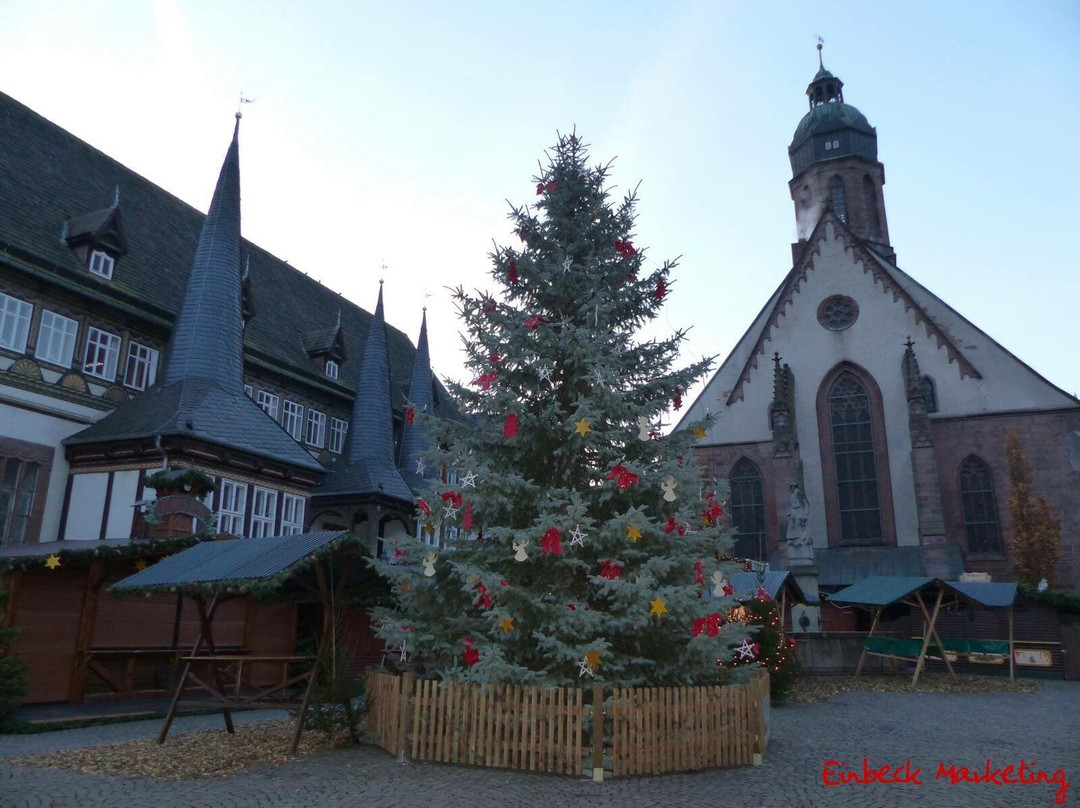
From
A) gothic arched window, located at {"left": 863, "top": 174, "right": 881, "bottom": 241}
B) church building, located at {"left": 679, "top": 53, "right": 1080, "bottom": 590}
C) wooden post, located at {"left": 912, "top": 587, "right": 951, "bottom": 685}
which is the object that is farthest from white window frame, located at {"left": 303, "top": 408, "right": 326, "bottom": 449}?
gothic arched window, located at {"left": 863, "top": 174, "right": 881, "bottom": 241}

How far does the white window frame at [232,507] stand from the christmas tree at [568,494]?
445 inches

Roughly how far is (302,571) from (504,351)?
395cm

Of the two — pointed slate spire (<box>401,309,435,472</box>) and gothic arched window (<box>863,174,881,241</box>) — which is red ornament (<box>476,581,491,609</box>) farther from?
gothic arched window (<box>863,174,881,241</box>)

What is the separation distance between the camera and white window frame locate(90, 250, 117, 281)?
2230 cm

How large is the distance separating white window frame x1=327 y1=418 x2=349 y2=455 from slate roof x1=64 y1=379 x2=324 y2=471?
6705mm

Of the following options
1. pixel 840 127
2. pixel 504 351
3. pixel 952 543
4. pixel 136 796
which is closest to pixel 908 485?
pixel 952 543

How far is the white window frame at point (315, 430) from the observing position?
96.2 feet

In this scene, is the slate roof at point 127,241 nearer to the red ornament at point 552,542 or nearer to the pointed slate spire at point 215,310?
the pointed slate spire at point 215,310

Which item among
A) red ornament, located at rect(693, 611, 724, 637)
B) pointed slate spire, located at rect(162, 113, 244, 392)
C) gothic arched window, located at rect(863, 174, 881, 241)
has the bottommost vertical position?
red ornament, located at rect(693, 611, 724, 637)

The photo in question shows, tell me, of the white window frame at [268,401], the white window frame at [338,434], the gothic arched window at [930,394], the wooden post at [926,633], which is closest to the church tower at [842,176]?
the gothic arched window at [930,394]

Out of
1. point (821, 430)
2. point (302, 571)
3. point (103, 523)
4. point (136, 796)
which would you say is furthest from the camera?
point (821, 430)

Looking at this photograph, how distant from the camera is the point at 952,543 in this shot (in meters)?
33.7

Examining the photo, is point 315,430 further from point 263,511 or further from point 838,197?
point 838,197

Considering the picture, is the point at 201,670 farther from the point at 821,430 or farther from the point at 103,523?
the point at 821,430
